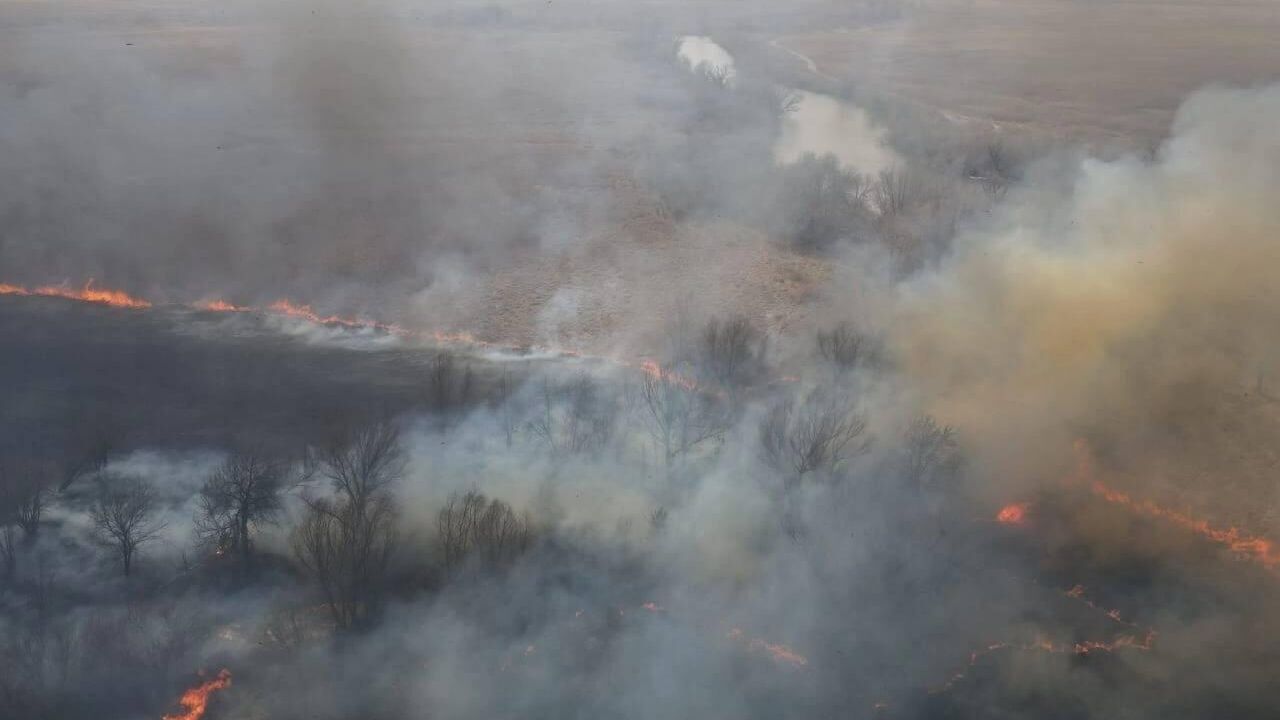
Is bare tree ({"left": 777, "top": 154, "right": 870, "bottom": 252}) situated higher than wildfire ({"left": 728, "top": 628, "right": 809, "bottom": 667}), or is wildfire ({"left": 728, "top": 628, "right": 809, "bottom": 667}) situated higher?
bare tree ({"left": 777, "top": 154, "right": 870, "bottom": 252})

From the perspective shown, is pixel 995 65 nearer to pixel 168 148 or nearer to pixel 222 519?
pixel 168 148

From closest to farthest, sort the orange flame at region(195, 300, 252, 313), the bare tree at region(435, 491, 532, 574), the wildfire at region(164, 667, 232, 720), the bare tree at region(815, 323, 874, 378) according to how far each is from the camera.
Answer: the wildfire at region(164, 667, 232, 720) → the bare tree at region(435, 491, 532, 574) → the bare tree at region(815, 323, 874, 378) → the orange flame at region(195, 300, 252, 313)

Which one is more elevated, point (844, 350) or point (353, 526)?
point (844, 350)

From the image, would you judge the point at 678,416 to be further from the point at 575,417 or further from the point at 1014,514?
the point at 1014,514

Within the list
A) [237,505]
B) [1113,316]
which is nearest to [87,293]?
[237,505]

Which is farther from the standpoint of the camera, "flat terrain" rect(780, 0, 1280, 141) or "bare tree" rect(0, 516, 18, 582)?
"flat terrain" rect(780, 0, 1280, 141)

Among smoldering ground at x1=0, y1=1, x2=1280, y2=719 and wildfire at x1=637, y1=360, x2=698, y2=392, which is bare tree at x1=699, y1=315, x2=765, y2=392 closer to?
smoldering ground at x1=0, y1=1, x2=1280, y2=719

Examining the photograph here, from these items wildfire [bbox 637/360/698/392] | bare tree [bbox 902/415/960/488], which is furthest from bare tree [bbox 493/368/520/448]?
bare tree [bbox 902/415/960/488]
